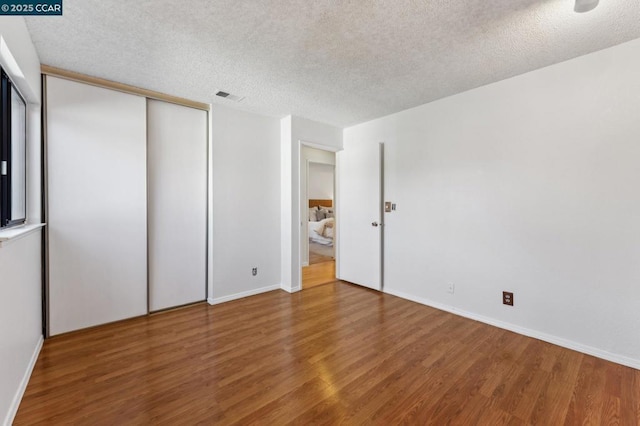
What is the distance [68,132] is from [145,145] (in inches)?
23.5

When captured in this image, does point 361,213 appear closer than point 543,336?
No

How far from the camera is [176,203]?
319cm

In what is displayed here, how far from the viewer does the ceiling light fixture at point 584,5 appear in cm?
158

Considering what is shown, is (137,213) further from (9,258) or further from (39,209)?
(9,258)

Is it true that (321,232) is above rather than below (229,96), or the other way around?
below

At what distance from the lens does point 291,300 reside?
3480mm

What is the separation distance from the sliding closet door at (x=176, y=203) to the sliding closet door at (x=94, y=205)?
128 mm

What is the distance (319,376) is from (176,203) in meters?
2.42

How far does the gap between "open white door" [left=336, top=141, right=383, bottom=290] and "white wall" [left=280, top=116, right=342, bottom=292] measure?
0.72 meters

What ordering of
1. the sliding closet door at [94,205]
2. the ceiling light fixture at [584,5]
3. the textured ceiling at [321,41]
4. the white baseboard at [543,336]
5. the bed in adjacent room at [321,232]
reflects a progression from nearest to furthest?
the ceiling light fixture at [584,5], the textured ceiling at [321,41], the white baseboard at [543,336], the sliding closet door at [94,205], the bed in adjacent room at [321,232]

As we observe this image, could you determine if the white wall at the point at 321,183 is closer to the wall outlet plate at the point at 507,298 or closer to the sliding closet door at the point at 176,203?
Answer: the sliding closet door at the point at 176,203

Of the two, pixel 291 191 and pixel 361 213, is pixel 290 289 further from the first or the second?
pixel 361 213

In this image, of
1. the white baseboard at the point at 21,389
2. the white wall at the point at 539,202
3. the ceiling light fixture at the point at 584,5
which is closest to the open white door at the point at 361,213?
the white wall at the point at 539,202

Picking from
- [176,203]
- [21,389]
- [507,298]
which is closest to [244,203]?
[176,203]
